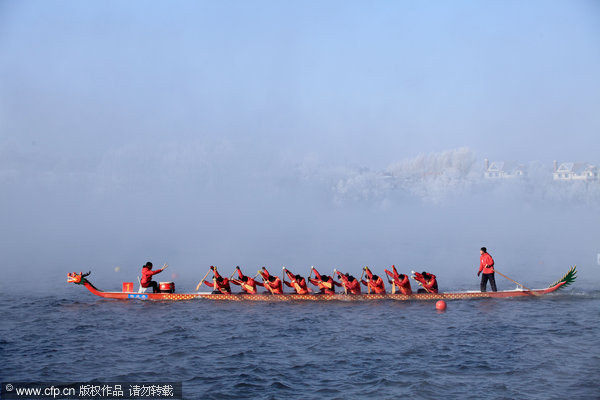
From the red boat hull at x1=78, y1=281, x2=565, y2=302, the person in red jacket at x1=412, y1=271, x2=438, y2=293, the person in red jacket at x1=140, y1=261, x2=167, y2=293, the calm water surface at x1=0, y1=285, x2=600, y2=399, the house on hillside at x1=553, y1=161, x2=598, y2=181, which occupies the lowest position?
the calm water surface at x1=0, y1=285, x2=600, y2=399

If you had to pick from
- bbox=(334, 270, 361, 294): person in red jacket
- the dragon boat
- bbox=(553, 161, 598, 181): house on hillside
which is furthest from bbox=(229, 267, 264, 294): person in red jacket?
bbox=(553, 161, 598, 181): house on hillside

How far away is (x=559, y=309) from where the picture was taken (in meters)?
23.9

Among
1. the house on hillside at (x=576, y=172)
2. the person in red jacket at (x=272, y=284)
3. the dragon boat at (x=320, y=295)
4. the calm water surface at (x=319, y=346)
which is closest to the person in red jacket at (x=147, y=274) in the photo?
the dragon boat at (x=320, y=295)

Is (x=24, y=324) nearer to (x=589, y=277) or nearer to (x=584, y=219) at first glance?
(x=589, y=277)

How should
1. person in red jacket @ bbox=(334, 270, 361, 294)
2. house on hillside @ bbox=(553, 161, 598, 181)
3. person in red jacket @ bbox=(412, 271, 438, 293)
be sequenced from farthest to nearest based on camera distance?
house on hillside @ bbox=(553, 161, 598, 181) < person in red jacket @ bbox=(334, 270, 361, 294) < person in red jacket @ bbox=(412, 271, 438, 293)

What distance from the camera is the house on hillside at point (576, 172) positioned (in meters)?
128

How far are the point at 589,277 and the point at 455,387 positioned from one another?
905 inches

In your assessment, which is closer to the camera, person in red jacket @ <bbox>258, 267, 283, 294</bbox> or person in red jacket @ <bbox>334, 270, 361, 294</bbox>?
person in red jacket @ <bbox>334, 270, 361, 294</bbox>

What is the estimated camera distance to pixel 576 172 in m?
130

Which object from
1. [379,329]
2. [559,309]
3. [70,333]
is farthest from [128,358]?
[559,309]

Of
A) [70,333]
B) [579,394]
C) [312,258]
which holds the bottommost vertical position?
[579,394]

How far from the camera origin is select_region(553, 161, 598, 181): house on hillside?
419 feet

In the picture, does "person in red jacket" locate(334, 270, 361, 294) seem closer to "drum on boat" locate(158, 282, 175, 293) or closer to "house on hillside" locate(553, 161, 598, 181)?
"drum on boat" locate(158, 282, 175, 293)

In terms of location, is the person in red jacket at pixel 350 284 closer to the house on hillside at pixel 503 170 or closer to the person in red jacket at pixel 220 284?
the person in red jacket at pixel 220 284
